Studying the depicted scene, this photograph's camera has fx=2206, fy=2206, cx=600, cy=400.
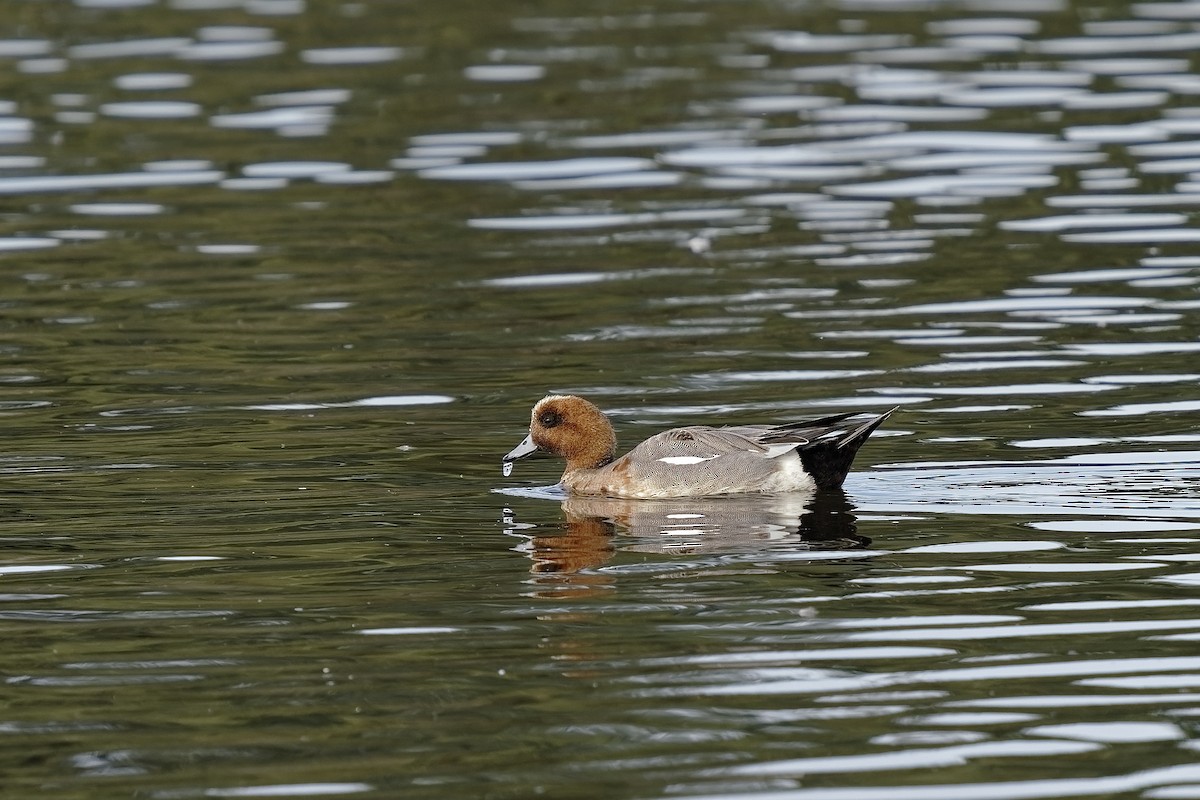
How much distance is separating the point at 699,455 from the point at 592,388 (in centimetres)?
238

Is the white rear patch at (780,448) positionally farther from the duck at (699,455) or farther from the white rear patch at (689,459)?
the white rear patch at (689,459)

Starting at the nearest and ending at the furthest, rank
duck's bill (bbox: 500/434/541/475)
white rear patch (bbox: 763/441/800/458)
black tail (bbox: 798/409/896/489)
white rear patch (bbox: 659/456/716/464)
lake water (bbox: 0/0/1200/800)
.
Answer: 1. lake water (bbox: 0/0/1200/800)
2. black tail (bbox: 798/409/896/489)
3. white rear patch (bbox: 763/441/800/458)
4. white rear patch (bbox: 659/456/716/464)
5. duck's bill (bbox: 500/434/541/475)

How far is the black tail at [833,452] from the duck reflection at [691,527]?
0.25 feet

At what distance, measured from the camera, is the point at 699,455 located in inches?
397

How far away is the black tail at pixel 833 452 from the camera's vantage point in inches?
384

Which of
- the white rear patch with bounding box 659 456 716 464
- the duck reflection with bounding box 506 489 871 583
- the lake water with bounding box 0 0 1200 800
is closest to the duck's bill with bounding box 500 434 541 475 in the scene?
the lake water with bounding box 0 0 1200 800

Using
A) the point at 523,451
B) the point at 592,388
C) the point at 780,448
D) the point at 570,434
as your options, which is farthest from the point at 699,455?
the point at 592,388

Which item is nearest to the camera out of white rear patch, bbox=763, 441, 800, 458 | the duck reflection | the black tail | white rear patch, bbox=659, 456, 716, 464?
the duck reflection

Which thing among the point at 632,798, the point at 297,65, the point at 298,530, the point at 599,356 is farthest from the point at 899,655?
the point at 297,65

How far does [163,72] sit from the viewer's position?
22.4 metres

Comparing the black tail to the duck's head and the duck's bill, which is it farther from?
the duck's bill

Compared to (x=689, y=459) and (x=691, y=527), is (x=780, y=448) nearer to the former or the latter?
(x=689, y=459)

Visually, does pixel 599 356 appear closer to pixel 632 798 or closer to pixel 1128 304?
pixel 1128 304

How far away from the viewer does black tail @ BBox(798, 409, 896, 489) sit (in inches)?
384
